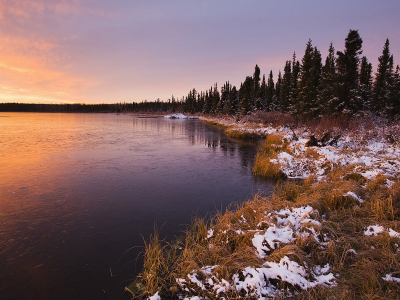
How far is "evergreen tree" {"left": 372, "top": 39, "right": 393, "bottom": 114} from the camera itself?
3134 cm

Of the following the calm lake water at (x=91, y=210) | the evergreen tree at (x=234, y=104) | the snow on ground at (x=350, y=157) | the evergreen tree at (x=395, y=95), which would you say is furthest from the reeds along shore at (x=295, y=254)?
the evergreen tree at (x=234, y=104)

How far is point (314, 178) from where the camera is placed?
861 cm

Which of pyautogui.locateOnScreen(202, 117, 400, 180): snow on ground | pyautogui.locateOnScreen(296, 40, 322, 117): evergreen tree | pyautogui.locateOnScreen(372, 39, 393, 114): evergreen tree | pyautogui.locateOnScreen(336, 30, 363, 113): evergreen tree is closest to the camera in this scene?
pyautogui.locateOnScreen(202, 117, 400, 180): snow on ground

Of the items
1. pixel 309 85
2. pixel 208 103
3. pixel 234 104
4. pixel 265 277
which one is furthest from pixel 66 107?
pixel 265 277

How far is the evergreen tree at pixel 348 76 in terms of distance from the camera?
66.8 ft

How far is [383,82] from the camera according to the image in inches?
1368

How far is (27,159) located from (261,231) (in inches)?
513

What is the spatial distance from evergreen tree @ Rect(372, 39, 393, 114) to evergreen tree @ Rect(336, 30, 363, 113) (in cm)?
1389

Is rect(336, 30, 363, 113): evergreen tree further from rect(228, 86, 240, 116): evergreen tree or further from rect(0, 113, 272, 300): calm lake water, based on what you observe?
rect(228, 86, 240, 116): evergreen tree

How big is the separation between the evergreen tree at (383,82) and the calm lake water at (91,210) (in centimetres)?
3116

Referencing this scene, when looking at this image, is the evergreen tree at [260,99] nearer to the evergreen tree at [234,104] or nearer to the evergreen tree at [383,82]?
the evergreen tree at [234,104]

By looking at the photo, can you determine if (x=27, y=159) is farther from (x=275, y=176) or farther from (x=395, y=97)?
(x=395, y=97)

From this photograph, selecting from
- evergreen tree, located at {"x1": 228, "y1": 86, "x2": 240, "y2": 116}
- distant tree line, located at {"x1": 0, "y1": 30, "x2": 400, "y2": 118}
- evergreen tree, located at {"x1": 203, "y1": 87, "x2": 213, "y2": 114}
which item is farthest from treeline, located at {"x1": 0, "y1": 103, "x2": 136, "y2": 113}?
distant tree line, located at {"x1": 0, "y1": 30, "x2": 400, "y2": 118}

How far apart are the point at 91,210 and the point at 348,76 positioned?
2388cm
